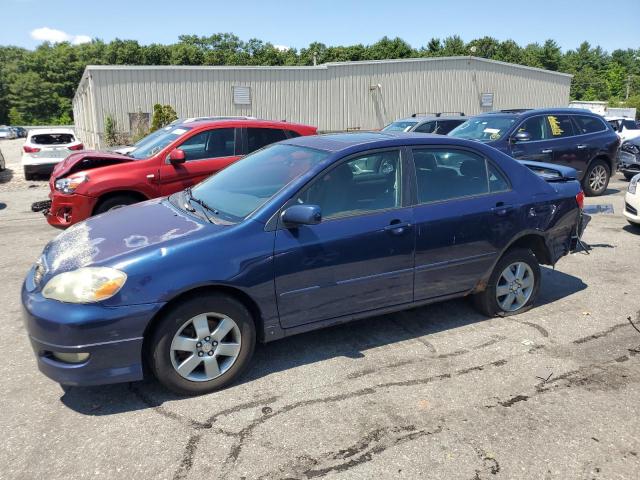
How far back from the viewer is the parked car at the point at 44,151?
49.1ft

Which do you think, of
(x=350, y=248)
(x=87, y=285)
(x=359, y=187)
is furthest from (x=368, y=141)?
(x=87, y=285)

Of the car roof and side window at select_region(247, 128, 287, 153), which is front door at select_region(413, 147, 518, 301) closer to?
the car roof

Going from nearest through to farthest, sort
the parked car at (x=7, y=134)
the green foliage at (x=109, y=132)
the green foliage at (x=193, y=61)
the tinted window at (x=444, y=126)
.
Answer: the tinted window at (x=444, y=126)
the green foliage at (x=109, y=132)
the parked car at (x=7, y=134)
the green foliage at (x=193, y=61)

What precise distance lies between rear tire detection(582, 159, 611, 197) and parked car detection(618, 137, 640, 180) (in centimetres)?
225

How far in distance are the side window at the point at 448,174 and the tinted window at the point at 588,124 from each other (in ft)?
23.7

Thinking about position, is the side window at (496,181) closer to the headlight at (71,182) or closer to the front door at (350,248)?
the front door at (350,248)

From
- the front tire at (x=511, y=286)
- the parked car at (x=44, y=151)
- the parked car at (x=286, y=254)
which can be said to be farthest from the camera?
the parked car at (x=44, y=151)

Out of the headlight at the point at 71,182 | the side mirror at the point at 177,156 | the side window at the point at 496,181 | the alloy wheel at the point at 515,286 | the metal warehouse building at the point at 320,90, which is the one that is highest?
the metal warehouse building at the point at 320,90

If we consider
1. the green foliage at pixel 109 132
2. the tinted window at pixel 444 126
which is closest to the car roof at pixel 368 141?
the tinted window at pixel 444 126

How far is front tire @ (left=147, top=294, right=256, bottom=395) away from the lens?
3.24 meters

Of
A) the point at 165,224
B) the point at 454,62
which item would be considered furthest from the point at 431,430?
the point at 454,62

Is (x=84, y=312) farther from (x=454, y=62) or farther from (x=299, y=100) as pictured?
(x=454, y=62)

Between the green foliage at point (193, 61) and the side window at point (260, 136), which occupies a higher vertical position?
→ the green foliage at point (193, 61)

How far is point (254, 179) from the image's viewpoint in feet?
13.8
